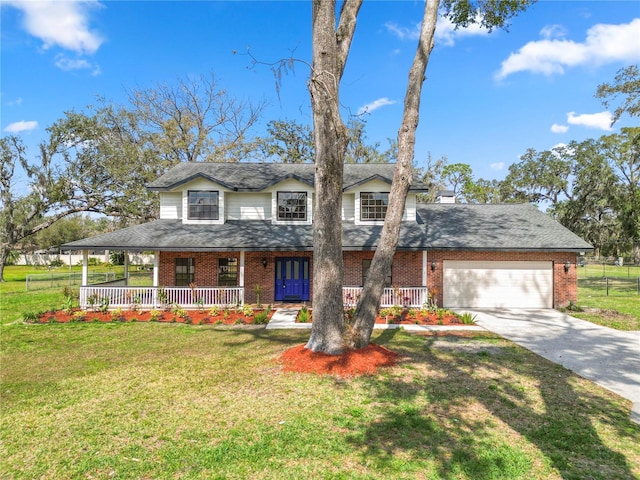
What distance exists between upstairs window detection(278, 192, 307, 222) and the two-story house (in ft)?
0.15

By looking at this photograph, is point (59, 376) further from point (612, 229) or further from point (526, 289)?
point (612, 229)

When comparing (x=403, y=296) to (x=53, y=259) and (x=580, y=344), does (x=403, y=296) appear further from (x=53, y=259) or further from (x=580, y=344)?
(x=53, y=259)

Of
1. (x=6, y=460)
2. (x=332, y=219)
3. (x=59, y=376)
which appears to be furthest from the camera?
(x=332, y=219)

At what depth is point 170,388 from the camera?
594cm

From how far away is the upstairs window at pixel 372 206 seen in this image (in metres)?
15.8

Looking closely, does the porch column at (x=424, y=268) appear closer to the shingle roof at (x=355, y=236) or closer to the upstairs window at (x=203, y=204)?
the shingle roof at (x=355, y=236)

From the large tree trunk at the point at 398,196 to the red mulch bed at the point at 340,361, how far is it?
14.0 inches

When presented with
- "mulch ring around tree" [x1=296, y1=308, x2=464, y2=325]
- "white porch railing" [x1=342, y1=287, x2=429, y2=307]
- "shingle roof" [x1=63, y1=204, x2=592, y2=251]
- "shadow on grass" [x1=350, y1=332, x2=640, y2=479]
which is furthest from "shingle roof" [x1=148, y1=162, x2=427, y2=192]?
"shadow on grass" [x1=350, y1=332, x2=640, y2=479]

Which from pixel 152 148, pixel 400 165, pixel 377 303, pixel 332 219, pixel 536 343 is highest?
pixel 152 148

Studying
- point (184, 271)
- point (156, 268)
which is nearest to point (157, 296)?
point (156, 268)

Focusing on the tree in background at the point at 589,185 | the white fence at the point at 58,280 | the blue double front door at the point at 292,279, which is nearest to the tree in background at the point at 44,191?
the white fence at the point at 58,280

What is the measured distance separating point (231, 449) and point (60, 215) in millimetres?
31078

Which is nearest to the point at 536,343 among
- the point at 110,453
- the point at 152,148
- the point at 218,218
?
the point at 110,453

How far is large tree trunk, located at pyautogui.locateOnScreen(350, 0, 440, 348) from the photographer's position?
7.50 metres
